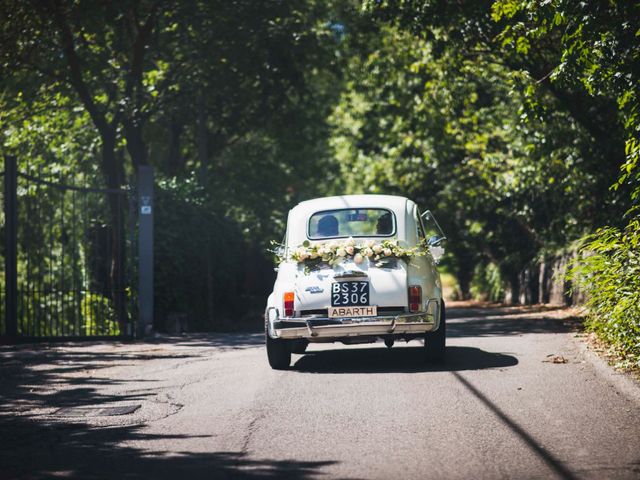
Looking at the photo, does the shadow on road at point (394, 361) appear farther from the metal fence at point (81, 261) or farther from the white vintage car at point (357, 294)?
the metal fence at point (81, 261)

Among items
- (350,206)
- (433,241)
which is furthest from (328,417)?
(350,206)

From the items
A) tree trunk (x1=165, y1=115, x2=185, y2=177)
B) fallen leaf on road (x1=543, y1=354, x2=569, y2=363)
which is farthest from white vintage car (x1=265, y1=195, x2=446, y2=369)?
tree trunk (x1=165, y1=115, x2=185, y2=177)

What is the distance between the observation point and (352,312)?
10.2m

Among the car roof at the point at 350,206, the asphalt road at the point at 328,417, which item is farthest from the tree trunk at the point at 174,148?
the car roof at the point at 350,206

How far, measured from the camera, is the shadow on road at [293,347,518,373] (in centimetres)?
1044

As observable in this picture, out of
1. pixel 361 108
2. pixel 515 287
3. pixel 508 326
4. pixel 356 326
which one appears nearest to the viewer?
pixel 356 326

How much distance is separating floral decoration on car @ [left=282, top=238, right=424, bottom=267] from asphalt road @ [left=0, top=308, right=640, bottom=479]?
1263 millimetres

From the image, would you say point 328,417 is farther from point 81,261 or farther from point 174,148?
point 174,148

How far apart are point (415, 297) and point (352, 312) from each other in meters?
0.73

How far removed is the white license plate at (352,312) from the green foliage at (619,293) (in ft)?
8.16

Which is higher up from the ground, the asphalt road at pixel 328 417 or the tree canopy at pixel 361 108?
the tree canopy at pixel 361 108

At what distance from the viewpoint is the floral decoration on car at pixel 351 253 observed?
1070 cm

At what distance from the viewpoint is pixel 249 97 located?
23.4m

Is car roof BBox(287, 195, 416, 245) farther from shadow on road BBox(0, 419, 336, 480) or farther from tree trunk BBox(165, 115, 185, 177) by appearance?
tree trunk BBox(165, 115, 185, 177)
